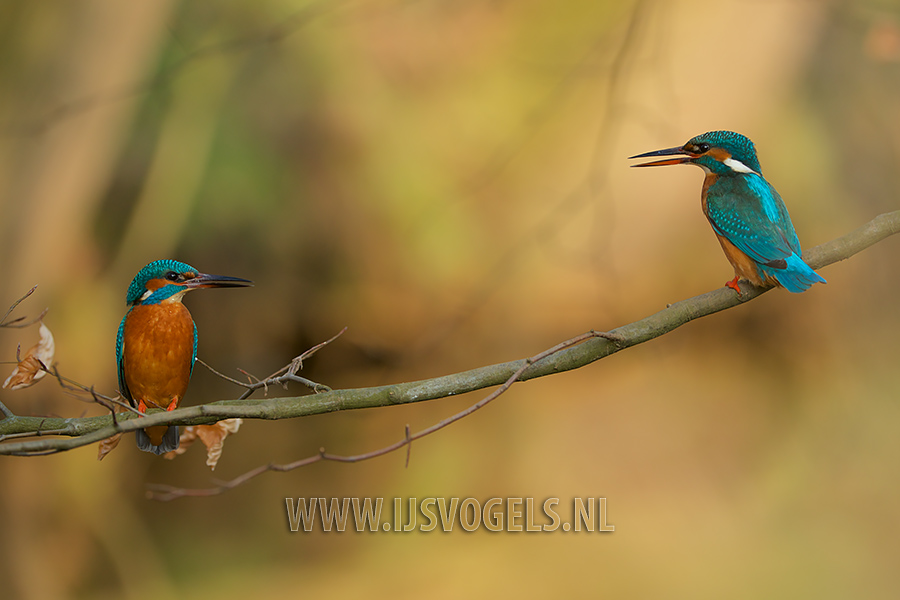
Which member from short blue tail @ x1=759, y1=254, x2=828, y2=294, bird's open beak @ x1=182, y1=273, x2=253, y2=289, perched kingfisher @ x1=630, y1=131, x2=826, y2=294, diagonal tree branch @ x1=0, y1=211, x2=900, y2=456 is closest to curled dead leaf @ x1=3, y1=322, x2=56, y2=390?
diagonal tree branch @ x1=0, y1=211, x2=900, y2=456

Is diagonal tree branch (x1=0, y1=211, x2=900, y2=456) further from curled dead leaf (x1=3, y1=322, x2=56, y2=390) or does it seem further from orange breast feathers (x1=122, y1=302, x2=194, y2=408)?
orange breast feathers (x1=122, y1=302, x2=194, y2=408)

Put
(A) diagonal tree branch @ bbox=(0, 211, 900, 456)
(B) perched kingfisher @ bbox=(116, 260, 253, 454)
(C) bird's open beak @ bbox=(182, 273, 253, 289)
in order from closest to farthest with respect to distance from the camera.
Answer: (A) diagonal tree branch @ bbox=(0, 211, 900, 456)
(C) bird's open beak @ bbox=(182, 273, 253, 289)
(B) perched kingfisher @ bbox=(116, 260, 253, 454)

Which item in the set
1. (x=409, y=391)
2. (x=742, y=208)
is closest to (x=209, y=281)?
(x=409, y=391)

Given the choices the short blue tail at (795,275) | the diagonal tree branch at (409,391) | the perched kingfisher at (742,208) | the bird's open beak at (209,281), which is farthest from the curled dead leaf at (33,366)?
the short blue tail at (795,275)

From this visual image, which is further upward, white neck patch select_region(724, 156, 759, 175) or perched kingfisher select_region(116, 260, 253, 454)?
white neck patch select_region(724, 156, 759, 175)

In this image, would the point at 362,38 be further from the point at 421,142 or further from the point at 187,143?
the point at 187,143

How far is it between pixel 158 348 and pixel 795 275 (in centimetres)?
118

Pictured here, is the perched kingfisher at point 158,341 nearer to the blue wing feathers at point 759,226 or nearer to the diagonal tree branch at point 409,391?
the diagonal tree branch at point 409,391

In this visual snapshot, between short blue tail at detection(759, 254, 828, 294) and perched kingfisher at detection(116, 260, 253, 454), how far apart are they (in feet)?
3.43

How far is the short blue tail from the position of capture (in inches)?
44.0

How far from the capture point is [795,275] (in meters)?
1.13

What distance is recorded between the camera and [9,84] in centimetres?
308

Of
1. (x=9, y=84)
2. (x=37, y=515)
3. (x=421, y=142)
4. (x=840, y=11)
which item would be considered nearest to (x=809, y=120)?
(x=840, y=11)

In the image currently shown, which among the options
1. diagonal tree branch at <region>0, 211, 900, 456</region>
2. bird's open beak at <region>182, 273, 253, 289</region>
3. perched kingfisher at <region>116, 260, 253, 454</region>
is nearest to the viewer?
diagonal tree branch at <region>0, 211, 900, 456</region>
